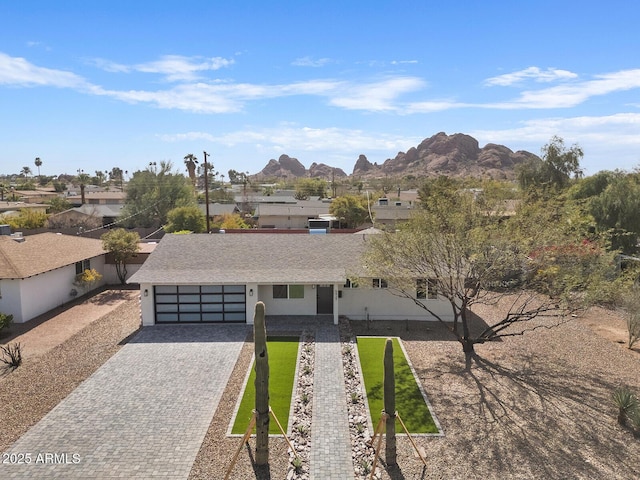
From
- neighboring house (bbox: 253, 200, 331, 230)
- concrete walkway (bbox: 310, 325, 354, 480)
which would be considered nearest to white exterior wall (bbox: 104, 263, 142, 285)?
concrete walkway (bbox: 310, 325, 354, 480)

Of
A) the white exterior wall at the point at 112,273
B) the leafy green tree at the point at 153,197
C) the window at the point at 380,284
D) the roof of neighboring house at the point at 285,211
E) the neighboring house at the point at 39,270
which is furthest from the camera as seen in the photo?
the leafy green tree at the point at 153,197

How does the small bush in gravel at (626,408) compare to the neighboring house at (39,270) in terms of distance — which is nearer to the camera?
the small bush in gravel at (626,408)

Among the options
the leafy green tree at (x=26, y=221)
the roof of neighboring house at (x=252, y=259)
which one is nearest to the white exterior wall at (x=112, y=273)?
the roof of neighboring house at (x=252, y=259)

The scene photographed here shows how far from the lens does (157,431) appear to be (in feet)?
39.5

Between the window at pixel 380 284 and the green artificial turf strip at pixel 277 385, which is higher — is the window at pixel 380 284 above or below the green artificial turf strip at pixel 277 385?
above

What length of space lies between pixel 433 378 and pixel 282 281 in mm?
8821

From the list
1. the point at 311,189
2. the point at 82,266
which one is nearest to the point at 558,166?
the point at 82,266

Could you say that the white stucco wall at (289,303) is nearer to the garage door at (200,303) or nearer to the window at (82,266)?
the garage door at (200,303)

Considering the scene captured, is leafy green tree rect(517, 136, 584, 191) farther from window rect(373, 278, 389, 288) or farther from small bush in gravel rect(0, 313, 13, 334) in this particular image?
small bush in gravel rect(0, 313, 13, 334)

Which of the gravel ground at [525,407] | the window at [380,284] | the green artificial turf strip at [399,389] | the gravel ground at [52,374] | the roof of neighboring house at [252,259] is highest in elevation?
the roof of neighboring house at [252,259]

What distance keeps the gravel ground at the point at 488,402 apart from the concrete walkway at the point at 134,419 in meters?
0.50

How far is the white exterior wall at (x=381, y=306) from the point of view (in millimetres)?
22406

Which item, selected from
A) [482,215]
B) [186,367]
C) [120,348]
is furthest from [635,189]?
[120,348]

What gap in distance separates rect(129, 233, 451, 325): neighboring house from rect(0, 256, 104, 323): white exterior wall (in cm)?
560
